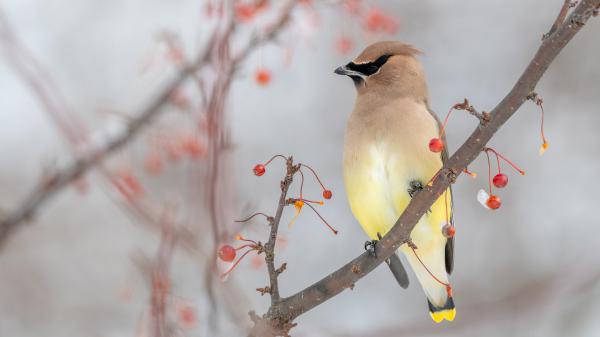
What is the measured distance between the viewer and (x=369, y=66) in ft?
13.4

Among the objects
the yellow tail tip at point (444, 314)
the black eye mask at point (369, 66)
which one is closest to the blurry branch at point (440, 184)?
the black eye mask at point (369, 66)

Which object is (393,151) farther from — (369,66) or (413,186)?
(369,66)

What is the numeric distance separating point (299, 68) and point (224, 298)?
5.85m

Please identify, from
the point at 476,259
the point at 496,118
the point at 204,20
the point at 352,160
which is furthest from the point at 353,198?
the point at 476,259

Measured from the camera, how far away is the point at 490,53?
26.1 ft

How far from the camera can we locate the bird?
11.8ft

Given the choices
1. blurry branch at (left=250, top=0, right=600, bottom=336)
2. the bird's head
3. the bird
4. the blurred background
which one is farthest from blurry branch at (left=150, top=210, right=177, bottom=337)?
the blurred background

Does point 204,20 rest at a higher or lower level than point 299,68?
lower

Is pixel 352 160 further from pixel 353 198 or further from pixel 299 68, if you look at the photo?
pixel 299 68

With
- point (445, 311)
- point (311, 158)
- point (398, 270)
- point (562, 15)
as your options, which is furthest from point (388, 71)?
point (311, 158)

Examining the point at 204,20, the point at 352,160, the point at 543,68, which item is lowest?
the point at 543,68

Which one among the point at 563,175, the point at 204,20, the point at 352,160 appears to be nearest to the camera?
the point at 204,20

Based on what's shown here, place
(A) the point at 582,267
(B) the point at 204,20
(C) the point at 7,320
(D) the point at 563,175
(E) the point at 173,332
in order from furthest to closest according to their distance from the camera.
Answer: (D) the point at 563,175 → (C) the point at 7,320 → (A) the point at 582,267 → (B) the point at 204,20 → (E) the point at 173,332

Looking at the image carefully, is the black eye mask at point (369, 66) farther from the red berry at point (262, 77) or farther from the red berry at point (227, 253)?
the red berry at point (227, 253)
